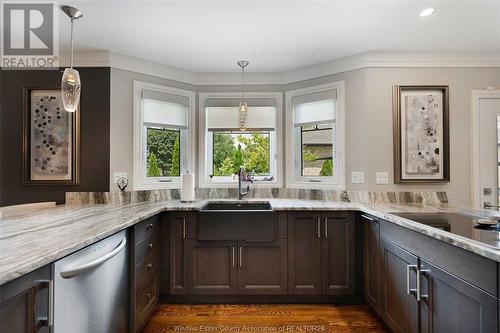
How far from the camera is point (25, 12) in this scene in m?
2.06

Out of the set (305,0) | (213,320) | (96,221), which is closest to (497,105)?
(305,0)

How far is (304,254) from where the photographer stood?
7.99ft

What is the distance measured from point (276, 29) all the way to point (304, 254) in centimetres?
203

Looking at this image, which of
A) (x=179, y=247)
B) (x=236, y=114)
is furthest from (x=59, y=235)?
(x=236, y=114)

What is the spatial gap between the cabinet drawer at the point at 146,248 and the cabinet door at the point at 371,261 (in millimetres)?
1848

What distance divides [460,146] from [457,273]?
203 cm

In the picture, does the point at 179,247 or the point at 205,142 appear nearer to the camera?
the point at 179,247

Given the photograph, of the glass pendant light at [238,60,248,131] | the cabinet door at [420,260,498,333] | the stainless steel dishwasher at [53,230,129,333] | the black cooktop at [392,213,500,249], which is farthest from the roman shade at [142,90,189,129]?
the cabinet door at [420,260,498,333]

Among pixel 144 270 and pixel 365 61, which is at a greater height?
pixel 365 61

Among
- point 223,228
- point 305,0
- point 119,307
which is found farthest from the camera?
point 223,228

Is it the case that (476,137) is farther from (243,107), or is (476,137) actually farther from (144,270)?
(144,270)

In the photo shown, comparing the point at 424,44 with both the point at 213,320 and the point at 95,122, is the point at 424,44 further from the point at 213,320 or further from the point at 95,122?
the point at 95,122

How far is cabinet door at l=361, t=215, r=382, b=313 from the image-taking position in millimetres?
2119

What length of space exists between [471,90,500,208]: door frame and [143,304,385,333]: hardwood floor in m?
1.63
